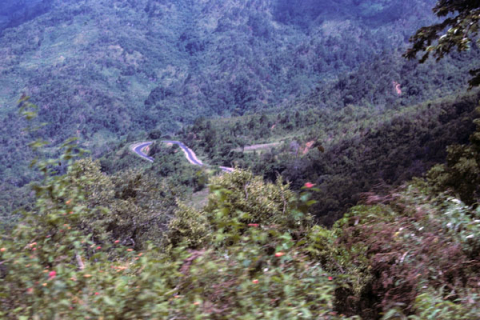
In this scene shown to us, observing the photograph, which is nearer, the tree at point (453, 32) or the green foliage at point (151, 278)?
the green foliage at point (151, 278)

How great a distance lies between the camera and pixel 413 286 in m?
2.96

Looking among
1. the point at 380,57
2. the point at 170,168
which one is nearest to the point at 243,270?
the point at 170,168

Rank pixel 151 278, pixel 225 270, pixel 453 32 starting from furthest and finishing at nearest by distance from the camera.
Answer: pixel 453 32, pixel 225 270, pixel 151 278

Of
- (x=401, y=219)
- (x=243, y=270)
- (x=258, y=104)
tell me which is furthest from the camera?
(x=258, y=104)

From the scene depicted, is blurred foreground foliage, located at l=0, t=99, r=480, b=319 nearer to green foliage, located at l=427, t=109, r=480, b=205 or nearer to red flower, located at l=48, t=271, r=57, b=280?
red flower, located at l=48, t=271, r=57, b=280

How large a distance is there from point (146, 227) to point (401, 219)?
20.9 meters

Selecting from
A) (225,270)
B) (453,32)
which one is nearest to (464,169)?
(453,32)

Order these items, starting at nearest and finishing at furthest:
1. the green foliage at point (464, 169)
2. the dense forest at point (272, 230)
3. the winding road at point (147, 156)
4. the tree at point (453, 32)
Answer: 1. the dense forest at point (272, 230)
2. the tree at point (453, 32)
3. the green foliage at point (464, 169)
4. the winding road at point (147, 156)

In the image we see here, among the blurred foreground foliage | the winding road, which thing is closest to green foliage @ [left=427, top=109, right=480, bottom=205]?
the blurred foreground foliage

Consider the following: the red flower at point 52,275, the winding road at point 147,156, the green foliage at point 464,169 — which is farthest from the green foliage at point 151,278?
the winding road at point 147,156

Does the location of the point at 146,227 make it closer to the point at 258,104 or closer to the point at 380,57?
the point at 380,57

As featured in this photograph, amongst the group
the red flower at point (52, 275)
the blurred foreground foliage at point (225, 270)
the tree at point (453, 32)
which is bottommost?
the blurred foreground foliage at point (225, 270)

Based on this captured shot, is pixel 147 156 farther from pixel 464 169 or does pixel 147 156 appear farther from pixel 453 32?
pixel 453 32

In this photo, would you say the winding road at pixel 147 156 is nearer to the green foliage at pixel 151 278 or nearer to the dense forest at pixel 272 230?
the dense forest at pixel 272 230
